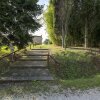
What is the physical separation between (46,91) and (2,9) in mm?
6410

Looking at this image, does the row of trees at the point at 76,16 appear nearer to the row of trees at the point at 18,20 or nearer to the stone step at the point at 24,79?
the row of trees at the point at 18,20

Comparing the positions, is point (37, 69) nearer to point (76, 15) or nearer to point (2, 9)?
point (2, 9)

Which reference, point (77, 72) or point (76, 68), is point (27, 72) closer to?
point (77, 72)

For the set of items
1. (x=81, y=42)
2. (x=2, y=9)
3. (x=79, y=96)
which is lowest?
(x=79, y=96)

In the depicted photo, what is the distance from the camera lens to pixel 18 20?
14969 mm

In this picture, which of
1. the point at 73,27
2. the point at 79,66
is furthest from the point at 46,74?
the point at 73,27

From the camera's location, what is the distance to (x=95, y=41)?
31422 millimetres

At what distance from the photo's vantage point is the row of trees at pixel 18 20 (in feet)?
46.8

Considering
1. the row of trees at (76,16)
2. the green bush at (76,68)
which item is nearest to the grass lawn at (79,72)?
the green bush at (76,68)

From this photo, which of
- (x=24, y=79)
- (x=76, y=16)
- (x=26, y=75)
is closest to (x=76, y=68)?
(x=26, y=75)

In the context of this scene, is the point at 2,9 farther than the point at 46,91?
Yes

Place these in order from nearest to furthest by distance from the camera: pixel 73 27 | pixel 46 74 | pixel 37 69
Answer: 1. pixel 46 74
2. pixel 37 69
3. pixel 73 27

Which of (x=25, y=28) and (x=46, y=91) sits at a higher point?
(x=25, y=28)

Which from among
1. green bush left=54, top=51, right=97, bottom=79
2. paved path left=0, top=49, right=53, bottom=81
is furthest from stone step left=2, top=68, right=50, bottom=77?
green bush left=54, top=51, right=97, bottom=79
